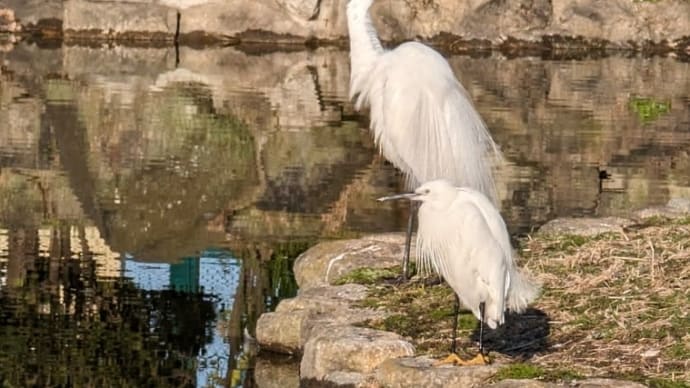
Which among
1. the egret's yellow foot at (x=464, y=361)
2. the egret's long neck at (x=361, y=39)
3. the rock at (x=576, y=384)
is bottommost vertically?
the egret's yellow foot at (x=464, y=361)

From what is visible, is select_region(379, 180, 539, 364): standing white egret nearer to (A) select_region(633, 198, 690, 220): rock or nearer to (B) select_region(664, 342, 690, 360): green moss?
(B) select_region(664, 342, 690, 360): green moss

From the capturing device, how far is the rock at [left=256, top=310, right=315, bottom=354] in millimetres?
7984

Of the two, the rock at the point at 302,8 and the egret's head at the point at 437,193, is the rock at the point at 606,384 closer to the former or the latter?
the egret's head at the point at 437,193

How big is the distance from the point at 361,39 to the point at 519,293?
293cm

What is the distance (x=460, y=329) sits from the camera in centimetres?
732

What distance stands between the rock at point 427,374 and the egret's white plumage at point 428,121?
1.80m

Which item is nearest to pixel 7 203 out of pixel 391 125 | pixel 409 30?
pixel 391 125

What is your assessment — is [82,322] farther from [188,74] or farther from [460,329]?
[188,74]

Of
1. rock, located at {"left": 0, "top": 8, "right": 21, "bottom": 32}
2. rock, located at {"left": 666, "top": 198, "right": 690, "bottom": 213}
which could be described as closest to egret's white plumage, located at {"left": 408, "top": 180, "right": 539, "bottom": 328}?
rock, located at {"left": 666, "top": 198, "right": 690, "bottom": 213}

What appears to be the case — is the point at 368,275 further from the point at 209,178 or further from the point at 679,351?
the point at 209,178

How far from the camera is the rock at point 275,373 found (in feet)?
25.2

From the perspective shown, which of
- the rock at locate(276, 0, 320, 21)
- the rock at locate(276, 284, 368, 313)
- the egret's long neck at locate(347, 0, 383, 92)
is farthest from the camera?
the rock at locate(276, 0, 320, 21)

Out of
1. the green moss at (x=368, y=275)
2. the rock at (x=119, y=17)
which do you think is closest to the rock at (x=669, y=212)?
the green moss at (x=368, y=275)

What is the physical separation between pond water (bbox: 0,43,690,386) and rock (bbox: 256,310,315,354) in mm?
118
